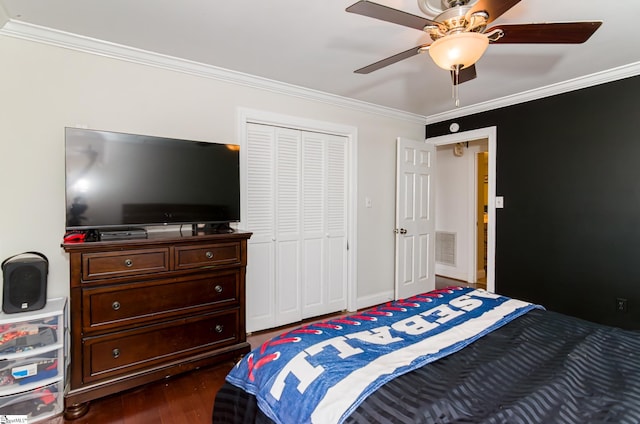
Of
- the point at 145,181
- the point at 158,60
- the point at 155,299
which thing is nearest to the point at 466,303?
the point at 155,299

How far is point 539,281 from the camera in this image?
333cm

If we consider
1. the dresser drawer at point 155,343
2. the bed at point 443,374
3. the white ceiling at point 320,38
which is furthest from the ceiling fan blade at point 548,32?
the dresser drawer at point 155,343

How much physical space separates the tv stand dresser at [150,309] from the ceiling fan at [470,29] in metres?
1.75

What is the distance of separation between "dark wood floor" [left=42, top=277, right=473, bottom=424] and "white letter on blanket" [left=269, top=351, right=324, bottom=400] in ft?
3.36

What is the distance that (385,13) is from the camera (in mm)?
1391

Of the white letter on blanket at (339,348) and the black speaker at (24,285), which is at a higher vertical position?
the black speaker at (24,285)

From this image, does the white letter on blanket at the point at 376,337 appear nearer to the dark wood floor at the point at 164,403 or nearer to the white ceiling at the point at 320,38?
the dark wood floor at the point at 164,403

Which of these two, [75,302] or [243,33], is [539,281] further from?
[75,302]

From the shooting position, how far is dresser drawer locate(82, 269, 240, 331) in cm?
194

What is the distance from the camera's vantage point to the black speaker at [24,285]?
1817mm

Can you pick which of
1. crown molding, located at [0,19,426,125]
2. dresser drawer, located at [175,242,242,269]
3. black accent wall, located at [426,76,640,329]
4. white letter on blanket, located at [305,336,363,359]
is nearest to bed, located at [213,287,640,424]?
white letter on blanket, located at [305,336,363,359]

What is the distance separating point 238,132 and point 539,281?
134 inches

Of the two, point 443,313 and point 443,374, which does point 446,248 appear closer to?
point 443,313

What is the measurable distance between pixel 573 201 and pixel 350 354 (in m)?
3.03
